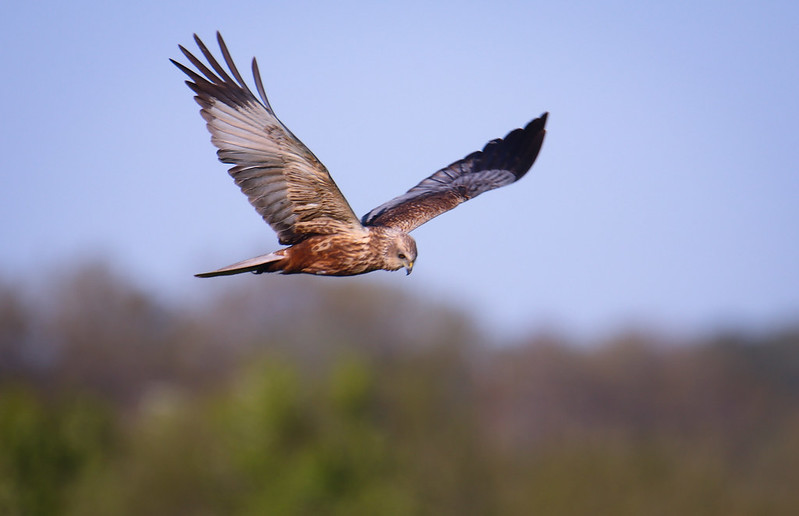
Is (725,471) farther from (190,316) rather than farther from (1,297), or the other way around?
(1,297)

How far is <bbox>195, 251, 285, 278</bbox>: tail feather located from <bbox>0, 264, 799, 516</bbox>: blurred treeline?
22981 millimetres

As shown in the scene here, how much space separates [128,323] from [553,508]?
28510 millimetres

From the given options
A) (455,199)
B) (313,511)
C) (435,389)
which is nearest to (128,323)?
(435,389)

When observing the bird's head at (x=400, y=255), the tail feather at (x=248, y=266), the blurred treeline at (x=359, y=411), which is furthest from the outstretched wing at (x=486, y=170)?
the blurred treeline at (x=359, y=411)

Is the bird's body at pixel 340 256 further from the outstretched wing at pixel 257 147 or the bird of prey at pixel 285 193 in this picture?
the outstretched wing at pixel 257 147

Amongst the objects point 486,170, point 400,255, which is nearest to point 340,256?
point 400,255

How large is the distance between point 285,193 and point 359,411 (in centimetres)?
2808

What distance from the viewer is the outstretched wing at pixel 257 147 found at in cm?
802

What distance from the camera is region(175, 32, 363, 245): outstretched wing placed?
8023 millimetres

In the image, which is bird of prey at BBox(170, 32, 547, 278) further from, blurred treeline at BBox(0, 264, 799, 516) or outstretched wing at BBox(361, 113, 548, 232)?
blurred treeline at BBox(0, 264, 799, 516)

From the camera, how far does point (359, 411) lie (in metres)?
35.8

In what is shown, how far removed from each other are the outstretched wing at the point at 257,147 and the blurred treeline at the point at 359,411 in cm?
2336

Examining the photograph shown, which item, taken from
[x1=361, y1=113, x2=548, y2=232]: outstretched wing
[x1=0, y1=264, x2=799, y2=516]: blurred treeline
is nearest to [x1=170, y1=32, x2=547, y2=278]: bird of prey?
[x1=361, y1=113, x2=548, y2=232]: outstretched wing

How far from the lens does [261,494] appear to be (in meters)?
33.1
